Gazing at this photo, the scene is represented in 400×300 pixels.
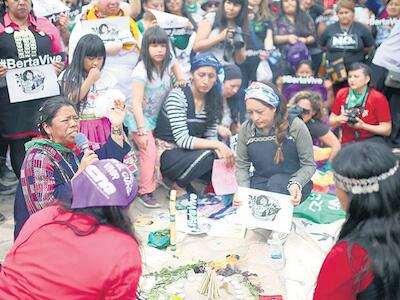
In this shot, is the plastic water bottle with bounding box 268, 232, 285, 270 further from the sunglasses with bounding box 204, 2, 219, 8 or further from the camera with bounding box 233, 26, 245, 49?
the sunglasses with bounding box 204, 2, 219, 8

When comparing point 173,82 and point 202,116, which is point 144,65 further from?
point 202,116

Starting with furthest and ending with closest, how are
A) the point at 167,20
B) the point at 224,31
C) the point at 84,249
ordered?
the point at 224,31 < the point at 167,20 < the point at 84,249

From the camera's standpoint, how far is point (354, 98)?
5090 mm

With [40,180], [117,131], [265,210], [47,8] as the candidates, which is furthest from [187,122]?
[40,180]

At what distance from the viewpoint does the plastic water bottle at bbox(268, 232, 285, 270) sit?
377 centimetres

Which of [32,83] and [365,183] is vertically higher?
[365,183]

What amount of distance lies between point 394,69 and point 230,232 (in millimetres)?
2357

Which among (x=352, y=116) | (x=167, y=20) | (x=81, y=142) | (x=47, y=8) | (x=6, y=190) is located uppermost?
(x=47, y=8)

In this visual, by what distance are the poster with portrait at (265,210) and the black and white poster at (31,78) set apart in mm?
1691

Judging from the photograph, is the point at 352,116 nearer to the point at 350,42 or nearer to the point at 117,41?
the point at 350,42

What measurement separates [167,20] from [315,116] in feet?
5.48

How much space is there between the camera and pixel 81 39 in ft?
14.2

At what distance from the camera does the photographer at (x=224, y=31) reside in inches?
215

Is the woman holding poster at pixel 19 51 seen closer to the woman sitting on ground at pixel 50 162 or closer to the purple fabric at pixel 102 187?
the woman sitting on ground at pixel 50 162
